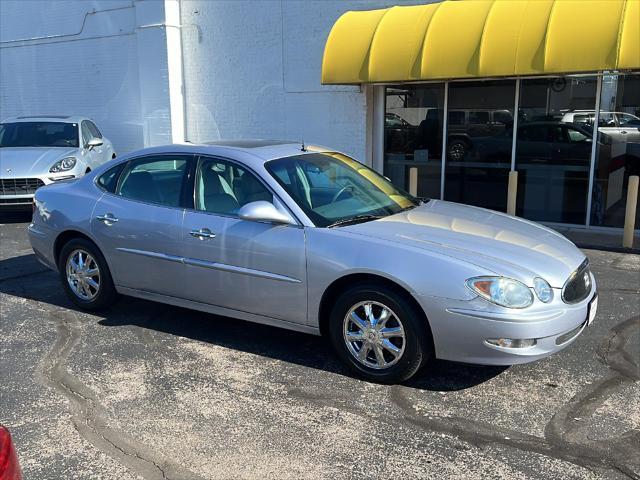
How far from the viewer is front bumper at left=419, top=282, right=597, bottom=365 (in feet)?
11.7

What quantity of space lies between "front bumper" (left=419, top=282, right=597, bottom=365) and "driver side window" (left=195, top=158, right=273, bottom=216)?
155 centimetres

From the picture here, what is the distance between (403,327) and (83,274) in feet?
10.2

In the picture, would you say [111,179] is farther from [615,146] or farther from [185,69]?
[185,69]

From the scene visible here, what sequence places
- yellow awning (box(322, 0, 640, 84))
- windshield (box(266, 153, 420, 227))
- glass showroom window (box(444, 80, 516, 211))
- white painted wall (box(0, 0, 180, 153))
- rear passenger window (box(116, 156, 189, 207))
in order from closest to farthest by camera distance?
windshield (box(266, 153, 420, 227)) < rear passenger window (box(116, 156, 189, 207)) < yellow awning (box(322, 0, 640, 84)) < glass showroom window (box(444, 80, 516, 211)) < white painted wall (box(0, 0, 180, 153))

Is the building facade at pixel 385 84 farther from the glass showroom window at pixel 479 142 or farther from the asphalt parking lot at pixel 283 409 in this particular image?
the asphalt parking lot at pixel 283 409

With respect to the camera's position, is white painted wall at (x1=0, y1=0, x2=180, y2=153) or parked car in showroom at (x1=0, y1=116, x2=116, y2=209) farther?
white painted wall at (x1=0, y1=0, x2=180, y2=153)

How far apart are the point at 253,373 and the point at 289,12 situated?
901cm

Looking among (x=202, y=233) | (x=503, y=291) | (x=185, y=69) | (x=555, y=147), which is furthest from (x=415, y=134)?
(x=503, y=291)

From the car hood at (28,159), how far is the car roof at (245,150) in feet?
17.2

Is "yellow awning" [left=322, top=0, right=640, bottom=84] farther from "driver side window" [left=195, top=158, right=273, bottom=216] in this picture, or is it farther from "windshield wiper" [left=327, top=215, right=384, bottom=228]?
"driver side window" [left=195, top=158, right=273, bottom=216]

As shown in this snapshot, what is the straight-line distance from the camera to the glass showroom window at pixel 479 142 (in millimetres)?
9766

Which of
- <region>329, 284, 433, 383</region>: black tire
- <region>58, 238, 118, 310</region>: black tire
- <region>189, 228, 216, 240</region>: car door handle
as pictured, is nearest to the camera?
<region>329, 284, 433, 383</region>: black tire

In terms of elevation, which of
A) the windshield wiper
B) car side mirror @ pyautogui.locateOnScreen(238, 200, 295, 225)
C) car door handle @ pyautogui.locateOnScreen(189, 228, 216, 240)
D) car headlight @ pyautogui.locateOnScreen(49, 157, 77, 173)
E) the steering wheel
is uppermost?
the steering wheel

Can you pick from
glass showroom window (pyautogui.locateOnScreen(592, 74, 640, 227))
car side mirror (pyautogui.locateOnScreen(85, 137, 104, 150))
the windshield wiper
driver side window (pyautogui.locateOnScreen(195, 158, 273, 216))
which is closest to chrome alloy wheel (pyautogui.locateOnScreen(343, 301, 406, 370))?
the windshield wiper
